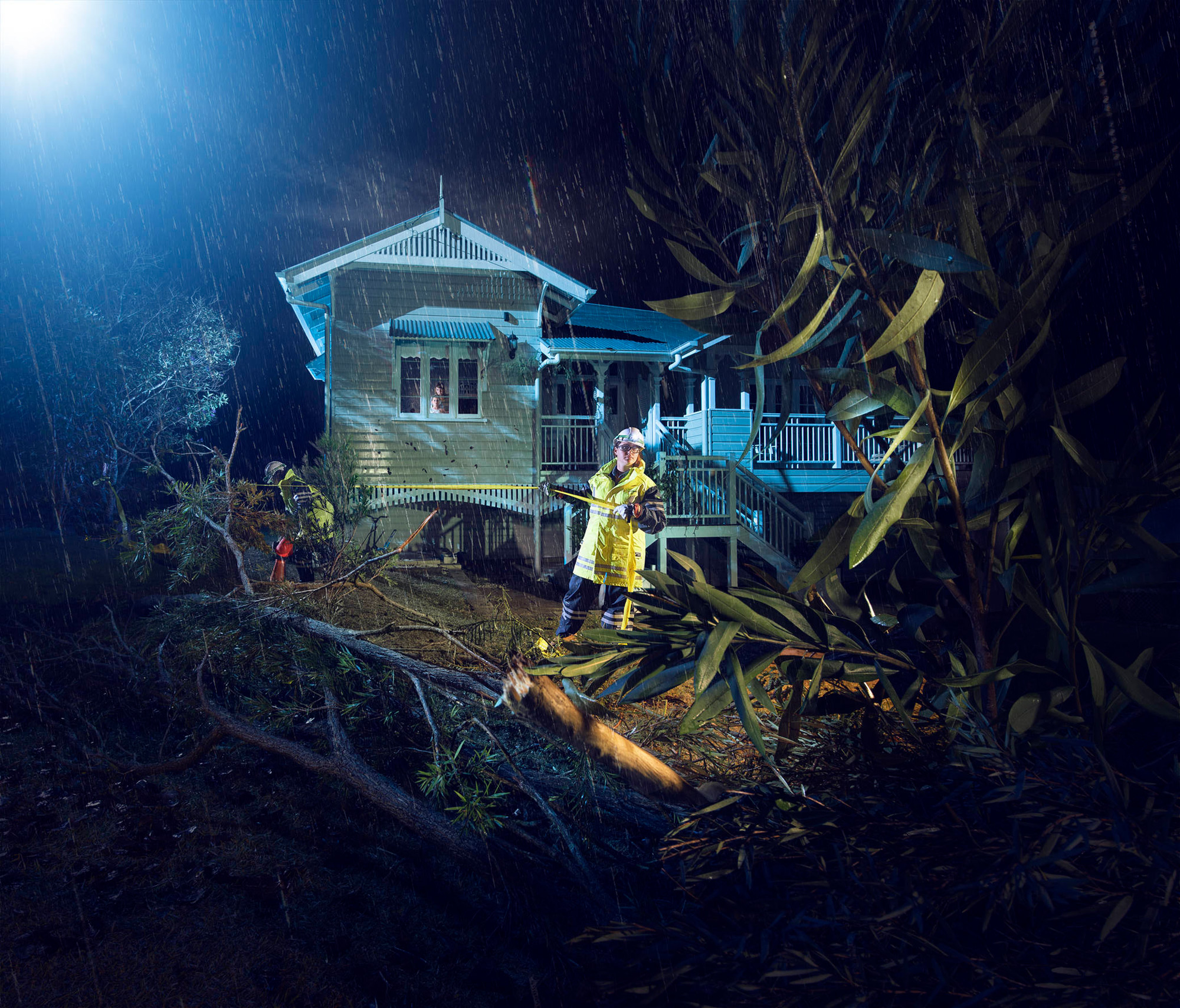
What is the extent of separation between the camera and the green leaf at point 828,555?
5.29 ft

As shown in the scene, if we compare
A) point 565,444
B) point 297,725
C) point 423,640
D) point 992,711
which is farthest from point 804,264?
point 565,444

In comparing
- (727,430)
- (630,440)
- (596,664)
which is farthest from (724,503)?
(596,664)

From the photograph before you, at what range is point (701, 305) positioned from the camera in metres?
1.51

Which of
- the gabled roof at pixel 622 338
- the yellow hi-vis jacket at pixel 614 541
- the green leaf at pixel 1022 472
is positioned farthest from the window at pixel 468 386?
the green leaf at pixel 1022 472

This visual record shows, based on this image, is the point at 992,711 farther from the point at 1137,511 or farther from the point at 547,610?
the point at 547,610

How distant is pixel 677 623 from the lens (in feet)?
6.09

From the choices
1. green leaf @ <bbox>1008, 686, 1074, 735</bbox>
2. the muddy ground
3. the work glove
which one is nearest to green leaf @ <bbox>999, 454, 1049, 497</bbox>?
green leaf @ <bbox>1008, 686, 1074, 735</bbox>

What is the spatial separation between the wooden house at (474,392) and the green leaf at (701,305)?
1090 centimetres

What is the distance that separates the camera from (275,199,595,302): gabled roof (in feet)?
43.1

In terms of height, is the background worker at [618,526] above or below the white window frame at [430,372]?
below

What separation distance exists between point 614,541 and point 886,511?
474 cm

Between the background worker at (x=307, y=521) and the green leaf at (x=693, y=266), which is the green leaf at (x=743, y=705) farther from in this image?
the background worker at (x=307, y=521)

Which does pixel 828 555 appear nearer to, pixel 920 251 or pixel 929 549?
pixel 929 549

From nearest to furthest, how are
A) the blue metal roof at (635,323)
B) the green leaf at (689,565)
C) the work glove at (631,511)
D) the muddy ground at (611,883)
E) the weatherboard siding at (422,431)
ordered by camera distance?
the muddy ground at (611,883)
the green leaf at (689,565)
the work glove at (631,511)
the weatherboard siding at (422,431)
the blue metal roof at (635,323)
